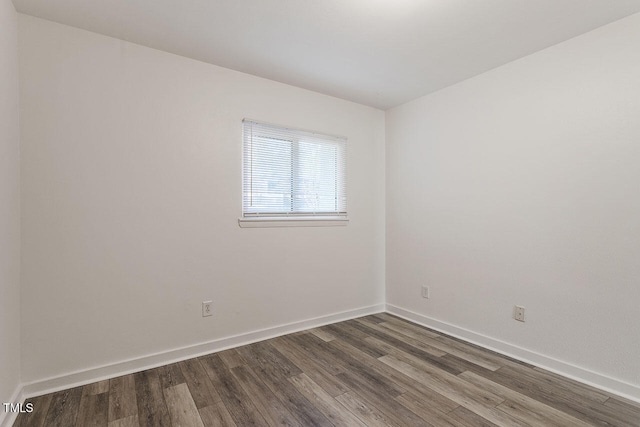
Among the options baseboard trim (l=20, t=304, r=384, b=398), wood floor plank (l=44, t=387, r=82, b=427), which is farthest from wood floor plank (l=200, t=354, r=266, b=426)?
wood floor plank (l=44, t=387, r=82, b=427)

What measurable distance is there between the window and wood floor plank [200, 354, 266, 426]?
45.3 inches

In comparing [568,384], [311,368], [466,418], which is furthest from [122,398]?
[568,384]

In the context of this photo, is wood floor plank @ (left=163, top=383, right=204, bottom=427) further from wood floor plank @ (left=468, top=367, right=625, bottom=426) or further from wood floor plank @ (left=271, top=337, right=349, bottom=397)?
wood floor plank @ (left=468, top=367, right=625, bottom=426)

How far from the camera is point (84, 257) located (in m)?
2.08

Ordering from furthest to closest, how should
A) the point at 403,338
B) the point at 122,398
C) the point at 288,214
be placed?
the point at 288,214
the point at 403,338
the point at 122,398

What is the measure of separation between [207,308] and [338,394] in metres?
1.23

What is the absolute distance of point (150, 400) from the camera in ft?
6.15

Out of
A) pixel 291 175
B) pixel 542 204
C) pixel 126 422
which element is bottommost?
pixel 126 422

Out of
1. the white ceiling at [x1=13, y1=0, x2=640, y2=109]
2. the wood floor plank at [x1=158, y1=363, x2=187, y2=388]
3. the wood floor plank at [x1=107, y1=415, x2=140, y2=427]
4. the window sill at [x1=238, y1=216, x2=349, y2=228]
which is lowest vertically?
the wood floor plank at [x1=107, y1=415, x2=140, y2=427]

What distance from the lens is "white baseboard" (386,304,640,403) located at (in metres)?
1.94

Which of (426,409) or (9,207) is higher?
(9,207)

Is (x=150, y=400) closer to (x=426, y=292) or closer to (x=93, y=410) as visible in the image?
(x=93, y=410)

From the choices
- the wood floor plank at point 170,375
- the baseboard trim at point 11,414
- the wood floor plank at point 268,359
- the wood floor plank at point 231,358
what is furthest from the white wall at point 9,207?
the wood floor plank at point 268,359

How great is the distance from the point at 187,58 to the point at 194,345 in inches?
89.1
